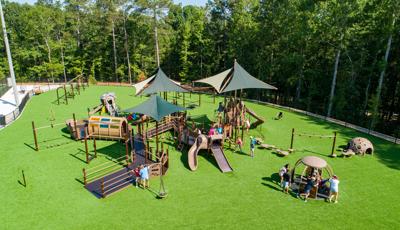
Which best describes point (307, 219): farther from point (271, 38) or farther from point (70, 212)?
point (271, 38)

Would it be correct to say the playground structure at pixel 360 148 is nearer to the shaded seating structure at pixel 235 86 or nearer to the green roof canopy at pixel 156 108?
the shaded seating structure at pixel 235 86

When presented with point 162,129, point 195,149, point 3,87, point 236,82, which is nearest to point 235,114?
point 236,82

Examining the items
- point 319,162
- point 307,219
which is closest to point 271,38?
point 319,162

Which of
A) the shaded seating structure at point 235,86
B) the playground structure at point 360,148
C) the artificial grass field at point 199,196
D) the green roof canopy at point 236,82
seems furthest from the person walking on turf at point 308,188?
the green roof canopy at point 236,82

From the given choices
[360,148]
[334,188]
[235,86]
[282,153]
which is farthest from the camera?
[235,86]

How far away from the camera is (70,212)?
514 inches

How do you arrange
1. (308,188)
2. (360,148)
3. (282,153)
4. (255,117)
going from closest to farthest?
(308,188) < (282,153) < (360,148) < (255,117)

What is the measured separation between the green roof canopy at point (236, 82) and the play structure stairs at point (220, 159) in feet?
14.3

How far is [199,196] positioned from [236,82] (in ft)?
32.2

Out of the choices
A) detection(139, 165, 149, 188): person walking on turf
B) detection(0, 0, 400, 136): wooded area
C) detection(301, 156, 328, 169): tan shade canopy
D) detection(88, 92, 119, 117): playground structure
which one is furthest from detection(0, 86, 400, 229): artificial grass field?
detection(0, 0, 400, 136): wooded area

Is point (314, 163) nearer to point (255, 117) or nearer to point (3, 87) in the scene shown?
point (255, 117)

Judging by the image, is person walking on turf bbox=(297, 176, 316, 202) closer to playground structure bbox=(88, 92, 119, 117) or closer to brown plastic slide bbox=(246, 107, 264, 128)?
brown plastic slide bbox=(246, 107, 264, 128)

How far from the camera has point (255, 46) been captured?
142ft

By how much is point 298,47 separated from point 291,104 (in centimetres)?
906
